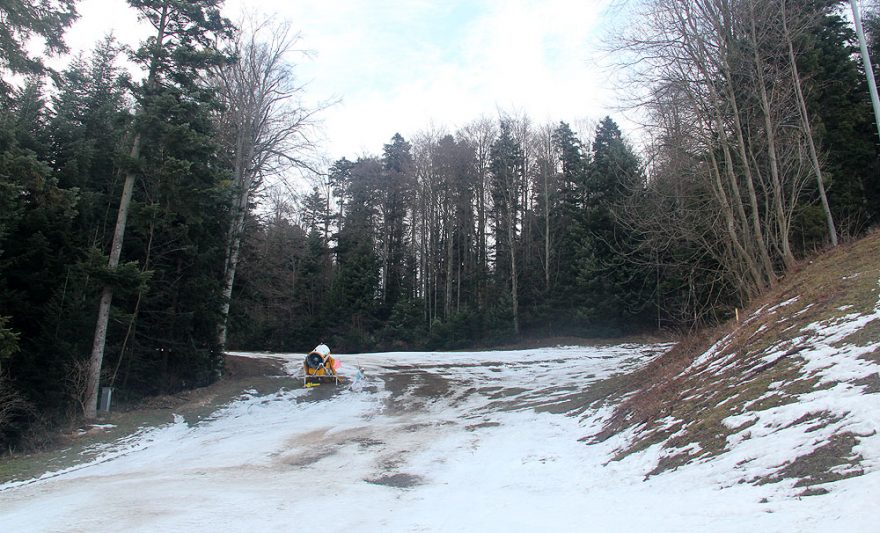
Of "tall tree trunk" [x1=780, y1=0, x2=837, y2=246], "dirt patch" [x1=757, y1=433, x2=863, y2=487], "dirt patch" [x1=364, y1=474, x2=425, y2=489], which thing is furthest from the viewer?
"tall tree trunk" [x1=780, y1=0, x2=837, y2=246]

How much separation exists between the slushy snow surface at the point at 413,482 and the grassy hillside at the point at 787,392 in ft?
0.68

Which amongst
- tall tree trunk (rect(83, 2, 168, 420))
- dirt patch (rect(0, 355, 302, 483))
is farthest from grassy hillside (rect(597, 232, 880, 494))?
tall tree trunk (rect(83, 2, 168, 420))

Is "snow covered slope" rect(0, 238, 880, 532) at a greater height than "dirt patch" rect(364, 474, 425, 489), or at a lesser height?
greater

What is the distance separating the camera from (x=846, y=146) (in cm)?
2364

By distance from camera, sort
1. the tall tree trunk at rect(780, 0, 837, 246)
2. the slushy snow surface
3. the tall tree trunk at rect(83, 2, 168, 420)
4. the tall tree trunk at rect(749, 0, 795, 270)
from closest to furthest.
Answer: the slushy snow surface
the tall tree trunk at rect(83, 2, 168, 420)
the tall tree trunk at rect(749, 0, 795, 270)
the tall tree trunk at rect(780, 0, 837, 246)

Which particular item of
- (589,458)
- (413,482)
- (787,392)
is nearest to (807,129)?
(787,392)

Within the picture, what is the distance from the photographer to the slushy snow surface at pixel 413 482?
13.4 ft

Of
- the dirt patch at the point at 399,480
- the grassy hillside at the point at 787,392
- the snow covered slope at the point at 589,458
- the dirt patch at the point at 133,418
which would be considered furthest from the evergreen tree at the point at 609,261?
the dirt patch at the point at 399,480

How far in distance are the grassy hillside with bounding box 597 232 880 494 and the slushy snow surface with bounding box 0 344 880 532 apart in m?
0.21

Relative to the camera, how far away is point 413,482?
737cm

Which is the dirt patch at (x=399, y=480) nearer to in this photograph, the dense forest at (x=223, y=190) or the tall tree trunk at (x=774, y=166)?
the dense forest at (x=223, y=190)

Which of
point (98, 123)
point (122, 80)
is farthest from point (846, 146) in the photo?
point (98, 123)

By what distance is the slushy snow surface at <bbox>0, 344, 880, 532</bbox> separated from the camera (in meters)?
4.09

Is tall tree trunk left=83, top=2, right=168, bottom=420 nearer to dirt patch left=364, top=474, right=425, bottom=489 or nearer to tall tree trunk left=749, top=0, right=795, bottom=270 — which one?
dirt patch left=364, top=474, right=425, bottom=489
